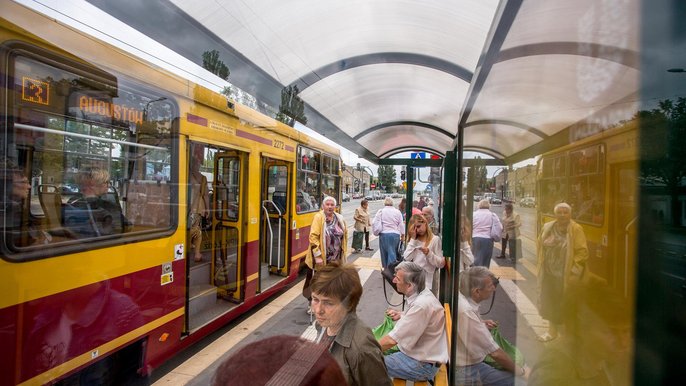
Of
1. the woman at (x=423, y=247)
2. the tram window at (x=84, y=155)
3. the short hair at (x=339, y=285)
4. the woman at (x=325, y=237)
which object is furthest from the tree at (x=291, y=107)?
the short hair at (x=339, y=285)

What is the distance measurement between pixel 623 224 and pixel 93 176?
10.7 ft

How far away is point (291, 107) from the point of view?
5367 mm

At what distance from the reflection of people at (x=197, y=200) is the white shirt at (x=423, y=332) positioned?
2.37 meters

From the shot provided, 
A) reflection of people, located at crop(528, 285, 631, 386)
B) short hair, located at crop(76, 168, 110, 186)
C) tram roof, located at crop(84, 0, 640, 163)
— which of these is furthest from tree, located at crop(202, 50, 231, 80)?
reflection of people, located at crop(528, 285, 631, 386)

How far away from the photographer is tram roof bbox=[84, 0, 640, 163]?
2.52 ft

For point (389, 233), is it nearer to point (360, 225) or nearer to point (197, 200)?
point (360, 225)

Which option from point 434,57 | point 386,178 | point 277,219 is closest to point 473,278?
point 434,57

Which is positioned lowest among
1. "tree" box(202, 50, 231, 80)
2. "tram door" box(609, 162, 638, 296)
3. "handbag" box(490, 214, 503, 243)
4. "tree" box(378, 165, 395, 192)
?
"handbag" box(490, 214, 503, 243)

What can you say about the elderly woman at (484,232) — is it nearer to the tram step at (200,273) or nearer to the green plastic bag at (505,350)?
the green plastic bag at (505,350)

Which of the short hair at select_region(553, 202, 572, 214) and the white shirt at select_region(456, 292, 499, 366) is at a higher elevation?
the short hair at select_region(553, 202, 572, 214)

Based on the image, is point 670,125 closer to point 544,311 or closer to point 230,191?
point 544,311

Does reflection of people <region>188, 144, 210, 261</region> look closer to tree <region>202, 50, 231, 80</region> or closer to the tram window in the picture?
the tram window

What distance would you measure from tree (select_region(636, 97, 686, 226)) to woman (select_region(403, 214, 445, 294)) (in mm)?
4189

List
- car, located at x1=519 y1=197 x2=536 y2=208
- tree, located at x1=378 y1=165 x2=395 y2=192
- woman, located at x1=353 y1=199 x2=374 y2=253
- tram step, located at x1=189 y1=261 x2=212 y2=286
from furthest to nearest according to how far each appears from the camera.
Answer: tree, located at x1=378 y1=165 x2=395 y2=192 → woman, located at x1=353 y1=199 x2=374 y2=253 → tram step, located at x1=189 y1=261 x2=212 y2=286 → car, located at x1=519 y1=197 x2=536 y2=208
